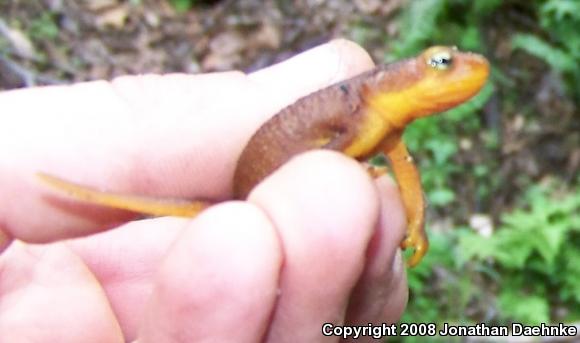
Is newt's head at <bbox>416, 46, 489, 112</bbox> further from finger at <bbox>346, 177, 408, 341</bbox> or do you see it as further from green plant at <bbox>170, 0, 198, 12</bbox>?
green plant at <bbox>170, 0, 198, 12</bbox>

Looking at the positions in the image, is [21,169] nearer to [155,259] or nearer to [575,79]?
[155,259]

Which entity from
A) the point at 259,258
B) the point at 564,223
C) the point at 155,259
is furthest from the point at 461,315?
the point at 259,258

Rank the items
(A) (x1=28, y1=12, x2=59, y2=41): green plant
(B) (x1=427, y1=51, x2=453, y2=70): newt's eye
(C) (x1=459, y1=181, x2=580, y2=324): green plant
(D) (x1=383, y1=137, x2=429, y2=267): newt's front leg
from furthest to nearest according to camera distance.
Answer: (A) (x1=28, y1=12, x2=59, y2=41): green plant → (C) (x1=459, y1=181, x2=580, y2=324): green plant → (D) (x1=383, y1=137, x2=429, y2=267): newt's front leg → (B) (x1=427, y1=51, x2=453, y2=70): newt's eye

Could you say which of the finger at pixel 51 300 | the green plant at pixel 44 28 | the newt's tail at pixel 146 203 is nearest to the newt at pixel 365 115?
the newt's tail at pixel 146 203

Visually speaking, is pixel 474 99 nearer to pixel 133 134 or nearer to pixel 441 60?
pixel 133 134

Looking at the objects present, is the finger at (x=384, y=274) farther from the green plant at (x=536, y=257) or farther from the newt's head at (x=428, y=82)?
the green plant at (x=536, y=257)

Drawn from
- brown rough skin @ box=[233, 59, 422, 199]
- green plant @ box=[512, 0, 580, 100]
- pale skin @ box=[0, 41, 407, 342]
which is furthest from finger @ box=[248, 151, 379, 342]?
green plant @ box=[512, 0, 580, 100]
